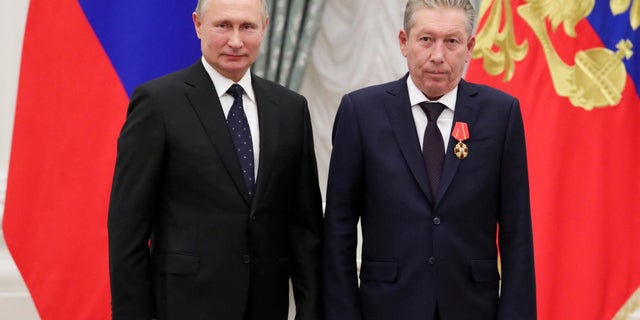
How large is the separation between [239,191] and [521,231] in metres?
0.74

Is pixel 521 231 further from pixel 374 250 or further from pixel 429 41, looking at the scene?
pixel 429 41

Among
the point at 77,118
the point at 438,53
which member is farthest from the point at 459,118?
the point at 77,118

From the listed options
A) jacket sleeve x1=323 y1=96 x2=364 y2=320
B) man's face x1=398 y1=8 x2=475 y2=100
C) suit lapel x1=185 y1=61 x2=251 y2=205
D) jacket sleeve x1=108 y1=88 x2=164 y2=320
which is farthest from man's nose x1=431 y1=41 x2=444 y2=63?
jacket sleeve x1=108 y1=88 x2=164 y2=320

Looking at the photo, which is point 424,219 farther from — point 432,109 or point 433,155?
point 432,109

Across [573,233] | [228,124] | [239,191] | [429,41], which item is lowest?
[573,233]

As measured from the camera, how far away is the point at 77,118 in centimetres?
407

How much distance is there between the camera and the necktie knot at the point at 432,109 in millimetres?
2592

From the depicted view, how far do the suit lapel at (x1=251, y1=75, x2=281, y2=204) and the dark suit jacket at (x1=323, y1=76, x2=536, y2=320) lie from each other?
0.17m

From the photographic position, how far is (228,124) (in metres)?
2.63

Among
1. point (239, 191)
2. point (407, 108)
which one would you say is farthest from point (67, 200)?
point (407, 108)

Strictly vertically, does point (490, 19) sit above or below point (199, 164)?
above

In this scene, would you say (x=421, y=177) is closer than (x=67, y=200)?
Yes

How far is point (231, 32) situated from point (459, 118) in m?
0.65

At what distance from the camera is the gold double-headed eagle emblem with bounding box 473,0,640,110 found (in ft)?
13.7
